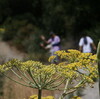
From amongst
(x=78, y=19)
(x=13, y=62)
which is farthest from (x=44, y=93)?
(x=78, y=19)

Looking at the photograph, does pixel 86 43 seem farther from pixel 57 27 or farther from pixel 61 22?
pixel 57 27

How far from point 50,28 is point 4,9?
898cm

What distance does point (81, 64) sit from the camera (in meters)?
3.86

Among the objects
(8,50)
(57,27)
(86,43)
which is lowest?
(86,43)

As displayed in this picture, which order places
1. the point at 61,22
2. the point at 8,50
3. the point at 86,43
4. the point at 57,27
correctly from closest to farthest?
the point at 86,43 → the point at 61,22 → the point at 57,27 → the point at 8,50

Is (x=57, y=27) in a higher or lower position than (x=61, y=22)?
lower

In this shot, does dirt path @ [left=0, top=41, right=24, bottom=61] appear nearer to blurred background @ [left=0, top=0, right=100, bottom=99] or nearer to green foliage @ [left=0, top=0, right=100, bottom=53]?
blurred background @ [left=0, top=0, right=100, bottom=99]

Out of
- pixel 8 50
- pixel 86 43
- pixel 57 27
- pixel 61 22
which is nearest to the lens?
pixel 86 43

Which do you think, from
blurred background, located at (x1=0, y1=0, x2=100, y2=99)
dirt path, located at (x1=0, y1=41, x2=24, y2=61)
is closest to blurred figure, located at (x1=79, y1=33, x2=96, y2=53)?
blurred background, located at (x1=0, y1=0, x2=100, y2=99)

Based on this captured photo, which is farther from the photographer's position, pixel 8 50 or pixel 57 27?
pixel 8 50

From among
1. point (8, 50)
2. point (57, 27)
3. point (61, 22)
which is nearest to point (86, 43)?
point (61, 22)

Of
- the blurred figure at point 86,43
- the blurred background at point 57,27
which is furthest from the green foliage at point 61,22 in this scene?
the blurred figure at point 86,43

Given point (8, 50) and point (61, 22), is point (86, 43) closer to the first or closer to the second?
point (61, 22)

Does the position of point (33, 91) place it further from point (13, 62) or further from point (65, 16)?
point (65, 16)
